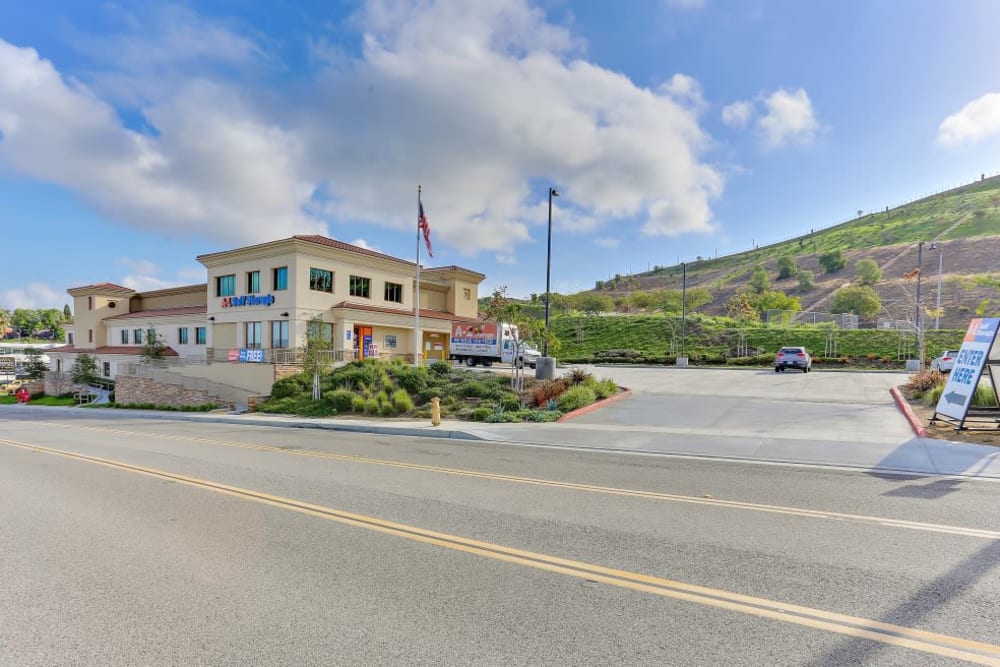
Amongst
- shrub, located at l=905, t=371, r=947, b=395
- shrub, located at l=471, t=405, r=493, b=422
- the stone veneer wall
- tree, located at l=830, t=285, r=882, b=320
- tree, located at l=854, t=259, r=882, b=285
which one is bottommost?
the stone veneer wall

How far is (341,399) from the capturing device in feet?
71.4

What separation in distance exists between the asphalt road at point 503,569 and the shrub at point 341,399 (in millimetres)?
12666

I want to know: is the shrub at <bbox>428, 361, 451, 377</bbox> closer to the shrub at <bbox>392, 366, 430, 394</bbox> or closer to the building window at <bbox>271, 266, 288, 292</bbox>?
the shrub at <bbox>392, 366, 430, 394</bbox>

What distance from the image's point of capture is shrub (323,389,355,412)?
21484mm

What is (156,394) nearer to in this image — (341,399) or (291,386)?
(291,386)

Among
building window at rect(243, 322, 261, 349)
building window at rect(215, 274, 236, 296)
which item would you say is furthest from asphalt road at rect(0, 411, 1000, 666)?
building window at rect(215, 274, 236, 296)

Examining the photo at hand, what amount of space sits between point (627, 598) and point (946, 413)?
41.9ft

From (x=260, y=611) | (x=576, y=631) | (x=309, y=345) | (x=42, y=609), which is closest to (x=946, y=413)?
(x=576, y=631)

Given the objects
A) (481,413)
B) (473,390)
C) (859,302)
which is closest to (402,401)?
(473,390)

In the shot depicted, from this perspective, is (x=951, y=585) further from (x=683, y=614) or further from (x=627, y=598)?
(x=627, y=598)

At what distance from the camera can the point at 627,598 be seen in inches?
159

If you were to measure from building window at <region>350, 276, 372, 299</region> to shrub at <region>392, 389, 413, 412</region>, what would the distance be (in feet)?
51.6

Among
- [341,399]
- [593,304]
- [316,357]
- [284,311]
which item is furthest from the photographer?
[593,304]

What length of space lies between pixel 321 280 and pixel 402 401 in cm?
1552
